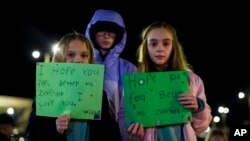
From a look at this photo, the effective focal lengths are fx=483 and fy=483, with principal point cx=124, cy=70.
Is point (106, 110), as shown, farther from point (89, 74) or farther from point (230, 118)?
point (230, 118)

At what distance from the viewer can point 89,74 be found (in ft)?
11.6

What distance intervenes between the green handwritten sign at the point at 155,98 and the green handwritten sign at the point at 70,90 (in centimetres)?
23

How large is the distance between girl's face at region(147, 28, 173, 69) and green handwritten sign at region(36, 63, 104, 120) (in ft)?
1.43

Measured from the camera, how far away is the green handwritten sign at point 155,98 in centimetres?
345

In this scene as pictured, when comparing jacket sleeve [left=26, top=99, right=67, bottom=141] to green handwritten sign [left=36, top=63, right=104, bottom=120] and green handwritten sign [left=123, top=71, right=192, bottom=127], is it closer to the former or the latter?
green handwritten sign [left=36, top=63, right=104, bottom=120]

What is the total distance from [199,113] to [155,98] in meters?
Answer: 0.34

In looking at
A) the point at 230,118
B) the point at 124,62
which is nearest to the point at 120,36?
the point at 124,62

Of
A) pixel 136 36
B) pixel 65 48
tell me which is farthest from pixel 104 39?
pixel 136 36

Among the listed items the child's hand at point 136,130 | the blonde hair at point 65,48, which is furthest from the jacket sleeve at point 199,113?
the blonde hair at point 65,48

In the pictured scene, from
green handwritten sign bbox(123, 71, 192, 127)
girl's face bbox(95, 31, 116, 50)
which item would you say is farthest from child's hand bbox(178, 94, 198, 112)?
girl's face bbox(95, 31, 116, 50)

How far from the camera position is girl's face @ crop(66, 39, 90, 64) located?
376 centimetres

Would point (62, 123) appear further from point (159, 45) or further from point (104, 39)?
point (104, 39)

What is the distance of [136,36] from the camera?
69.0 feet

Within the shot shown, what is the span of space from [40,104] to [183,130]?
3.48ft
